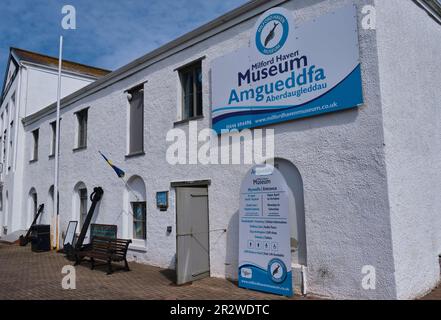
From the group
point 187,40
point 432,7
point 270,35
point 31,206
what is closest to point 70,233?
point 31,206

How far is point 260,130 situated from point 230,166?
1.15 metres

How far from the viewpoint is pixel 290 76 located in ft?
24.0

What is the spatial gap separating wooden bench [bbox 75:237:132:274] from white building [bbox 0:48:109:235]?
8.39m

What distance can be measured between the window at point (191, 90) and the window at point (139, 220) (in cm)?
335

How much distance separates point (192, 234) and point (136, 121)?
16.4 ft

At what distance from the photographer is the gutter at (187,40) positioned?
26.7 ft

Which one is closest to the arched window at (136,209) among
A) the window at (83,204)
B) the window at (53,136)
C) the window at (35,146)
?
the window at (83,204)

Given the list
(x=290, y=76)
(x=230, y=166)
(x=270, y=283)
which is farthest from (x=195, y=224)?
(x=290, y=76)

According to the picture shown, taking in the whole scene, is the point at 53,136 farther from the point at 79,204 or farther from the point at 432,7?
the point at 432,7

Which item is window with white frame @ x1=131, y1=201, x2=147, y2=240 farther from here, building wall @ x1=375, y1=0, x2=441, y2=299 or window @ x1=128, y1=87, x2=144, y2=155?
building wall @ x1=375, y1=0, x2=441, y2=299

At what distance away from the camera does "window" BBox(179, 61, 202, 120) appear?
9695 millimetres

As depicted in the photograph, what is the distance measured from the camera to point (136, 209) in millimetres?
11562

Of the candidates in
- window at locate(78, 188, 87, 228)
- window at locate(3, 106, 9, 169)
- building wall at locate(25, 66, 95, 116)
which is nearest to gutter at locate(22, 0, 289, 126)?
window at locate(78, 188, 87, 228)

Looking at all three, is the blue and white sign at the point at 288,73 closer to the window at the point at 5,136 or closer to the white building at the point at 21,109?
the white building at the point at 21,109
